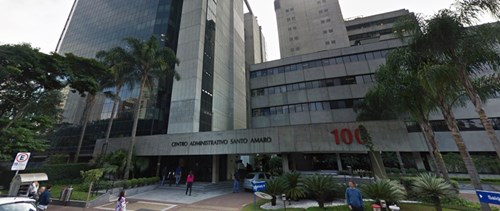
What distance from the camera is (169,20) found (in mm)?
30734

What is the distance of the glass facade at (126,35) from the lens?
26312 mm

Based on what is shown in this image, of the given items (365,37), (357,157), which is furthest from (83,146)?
(365,37)

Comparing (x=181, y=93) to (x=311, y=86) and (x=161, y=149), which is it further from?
(x=311, y=86)

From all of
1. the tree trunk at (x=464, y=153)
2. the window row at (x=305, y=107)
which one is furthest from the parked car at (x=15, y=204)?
the window row at (x=305, y=107)

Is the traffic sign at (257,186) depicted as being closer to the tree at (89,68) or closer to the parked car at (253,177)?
the parked car at (253,177)

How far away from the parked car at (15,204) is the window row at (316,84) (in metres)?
28.5

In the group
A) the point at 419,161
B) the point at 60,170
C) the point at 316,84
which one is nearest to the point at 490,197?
the point at 419,161

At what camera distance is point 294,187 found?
1154cm

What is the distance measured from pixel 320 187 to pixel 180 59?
2457cm

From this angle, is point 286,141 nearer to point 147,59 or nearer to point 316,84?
point 316,84

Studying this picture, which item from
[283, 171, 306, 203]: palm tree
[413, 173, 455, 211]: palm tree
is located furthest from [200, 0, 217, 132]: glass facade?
[413, 173, 455, 211]: palm tree

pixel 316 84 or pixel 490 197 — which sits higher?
pixel 316 84

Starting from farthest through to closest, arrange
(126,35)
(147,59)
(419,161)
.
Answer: (126,35) → (419,161) → (147,59)

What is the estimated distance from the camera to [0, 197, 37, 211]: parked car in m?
Answer: 5.55
